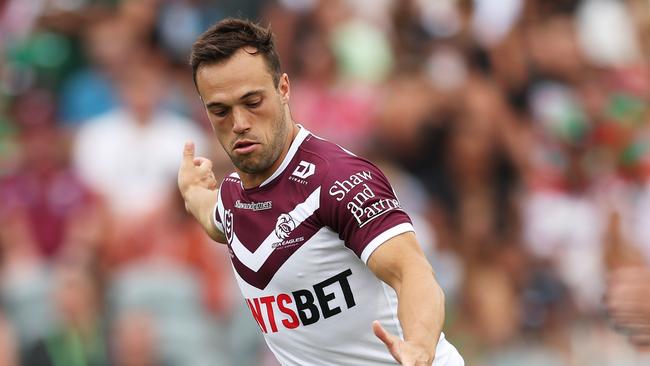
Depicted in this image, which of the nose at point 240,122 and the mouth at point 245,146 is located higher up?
the nose at point 240,122

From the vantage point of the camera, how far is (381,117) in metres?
11.4

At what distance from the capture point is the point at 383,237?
15.8 feet

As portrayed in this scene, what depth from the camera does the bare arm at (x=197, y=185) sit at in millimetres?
6398

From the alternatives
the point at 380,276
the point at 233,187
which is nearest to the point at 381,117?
the point at 233,187

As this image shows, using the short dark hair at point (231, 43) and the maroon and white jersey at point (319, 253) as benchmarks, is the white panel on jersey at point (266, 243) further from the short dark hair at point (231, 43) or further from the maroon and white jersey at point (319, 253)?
the short dark hair at point (231, 43)

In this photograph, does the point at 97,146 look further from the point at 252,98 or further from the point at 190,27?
the point at 252,98

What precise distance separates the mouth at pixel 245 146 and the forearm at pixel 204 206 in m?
0.98

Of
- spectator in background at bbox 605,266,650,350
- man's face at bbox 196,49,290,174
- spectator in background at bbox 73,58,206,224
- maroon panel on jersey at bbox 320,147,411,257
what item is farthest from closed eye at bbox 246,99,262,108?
spectator in background at bbox 73,58,206,224

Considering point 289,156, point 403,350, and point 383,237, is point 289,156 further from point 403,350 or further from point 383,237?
point 403,350

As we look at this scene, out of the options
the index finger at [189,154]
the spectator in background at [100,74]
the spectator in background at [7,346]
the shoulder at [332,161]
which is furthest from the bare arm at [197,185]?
the spectator in background at [100,74]

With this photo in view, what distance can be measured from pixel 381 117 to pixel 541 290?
88.1 inches

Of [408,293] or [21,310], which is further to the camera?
[21,310]

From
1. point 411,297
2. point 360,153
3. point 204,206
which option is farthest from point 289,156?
point 360,153

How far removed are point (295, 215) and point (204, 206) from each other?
130 centimetres
